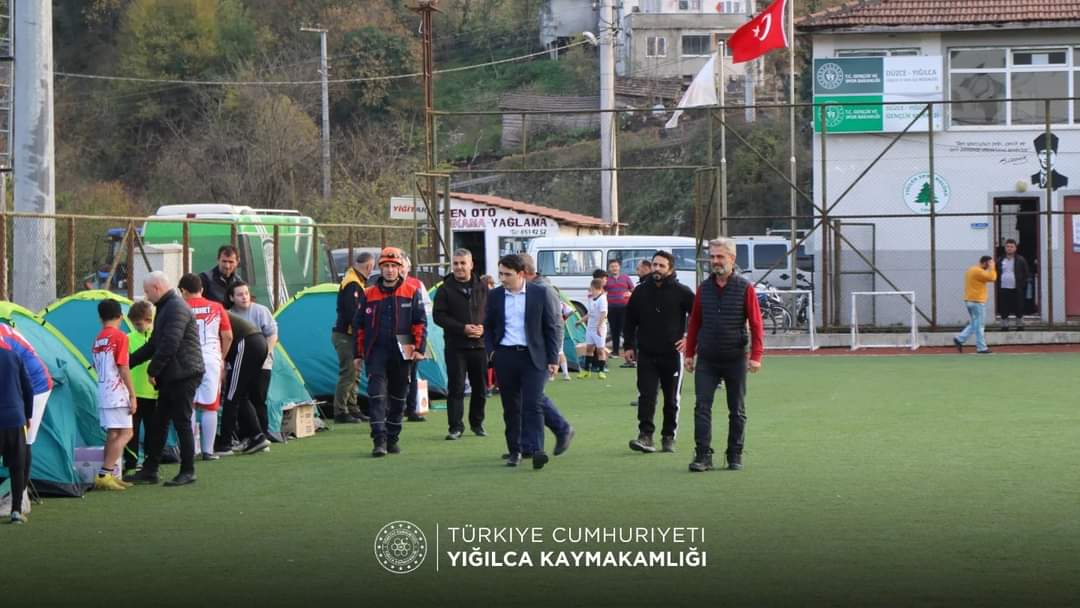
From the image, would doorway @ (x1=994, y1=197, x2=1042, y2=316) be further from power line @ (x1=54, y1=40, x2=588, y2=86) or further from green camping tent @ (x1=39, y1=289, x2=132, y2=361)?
power line @ (x1=54, y1=40, x2=588, y2=86)

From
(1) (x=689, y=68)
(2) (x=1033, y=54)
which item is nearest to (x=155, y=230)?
(2) (x=1033, y=54)

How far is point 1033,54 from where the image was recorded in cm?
3306

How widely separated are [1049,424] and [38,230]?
11.3 m

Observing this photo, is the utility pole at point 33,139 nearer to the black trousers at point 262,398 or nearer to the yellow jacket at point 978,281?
the black trousers at point 262,398

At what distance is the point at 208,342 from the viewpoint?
1324cm

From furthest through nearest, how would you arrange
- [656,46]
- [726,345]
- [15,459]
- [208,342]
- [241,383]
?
1. [656,46]
2. [241,383]
3. [208,342]
4. [726,345]
5. [15,459]

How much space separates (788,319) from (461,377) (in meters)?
17.3

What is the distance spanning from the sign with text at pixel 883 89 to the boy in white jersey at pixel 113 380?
22.9 m

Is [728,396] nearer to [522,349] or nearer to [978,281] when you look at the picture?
[522,349]

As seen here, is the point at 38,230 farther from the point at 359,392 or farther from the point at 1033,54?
the point at 1033,54

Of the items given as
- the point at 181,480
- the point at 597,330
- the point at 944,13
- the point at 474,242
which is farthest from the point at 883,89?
the point at 181,480

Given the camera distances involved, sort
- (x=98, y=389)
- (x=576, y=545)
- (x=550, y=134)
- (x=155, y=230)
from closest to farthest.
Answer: (x=576, y=545)
(x=98, y=389)
(x=155, y=230)
(x=550, y=134)

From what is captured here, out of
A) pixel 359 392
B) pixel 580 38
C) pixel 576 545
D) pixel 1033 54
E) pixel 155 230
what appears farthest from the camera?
pixel 580 38

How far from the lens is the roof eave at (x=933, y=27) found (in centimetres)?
3256
